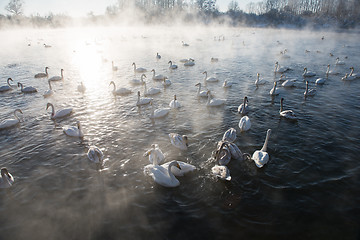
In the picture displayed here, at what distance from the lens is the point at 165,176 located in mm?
8344

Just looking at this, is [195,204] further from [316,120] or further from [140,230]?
[316,120]

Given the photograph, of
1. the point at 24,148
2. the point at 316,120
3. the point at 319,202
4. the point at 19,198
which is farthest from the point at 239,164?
the point at 24,148

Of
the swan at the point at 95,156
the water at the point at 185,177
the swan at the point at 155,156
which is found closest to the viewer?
the water at the point at 185,177

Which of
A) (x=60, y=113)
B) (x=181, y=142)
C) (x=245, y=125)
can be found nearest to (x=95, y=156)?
(x=181, y=142)

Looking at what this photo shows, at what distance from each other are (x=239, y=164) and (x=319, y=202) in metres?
3.04

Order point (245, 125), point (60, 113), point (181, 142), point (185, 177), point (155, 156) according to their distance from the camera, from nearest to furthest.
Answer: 1. point (185, 177)
2. point (155, 156)
3. point (181, 142)
4. point (245, 125)
5. point (60, 113)

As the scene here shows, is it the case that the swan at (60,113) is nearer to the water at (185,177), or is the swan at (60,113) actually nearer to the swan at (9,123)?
the water at (185,177)

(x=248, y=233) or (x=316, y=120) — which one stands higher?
(x=316, y=120)

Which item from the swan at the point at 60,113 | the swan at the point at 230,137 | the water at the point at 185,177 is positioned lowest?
the water at the point at 185,177

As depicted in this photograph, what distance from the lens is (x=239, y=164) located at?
945 centimetres

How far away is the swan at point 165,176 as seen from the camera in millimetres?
8258

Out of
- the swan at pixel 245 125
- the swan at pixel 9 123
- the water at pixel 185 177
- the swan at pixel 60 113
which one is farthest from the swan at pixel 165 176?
the swan at pixel 9 123

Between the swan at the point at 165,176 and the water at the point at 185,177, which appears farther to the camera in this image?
the swan at the point at 165,176

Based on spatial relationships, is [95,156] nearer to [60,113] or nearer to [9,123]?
[60,113]
